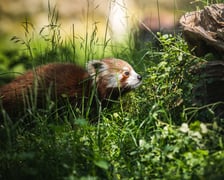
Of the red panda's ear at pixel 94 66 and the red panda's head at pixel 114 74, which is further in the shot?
the red panda's head at pixel 114 74

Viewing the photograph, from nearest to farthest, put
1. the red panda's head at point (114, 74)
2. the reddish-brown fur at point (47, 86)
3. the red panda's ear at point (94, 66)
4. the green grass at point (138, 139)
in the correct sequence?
the green grass at point (138, 139) → the reddish-brown fur at point (47, 86) → the red panda's ear at point (94, 66) → the red panda's head at point (114, 74)

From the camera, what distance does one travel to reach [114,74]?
621cm

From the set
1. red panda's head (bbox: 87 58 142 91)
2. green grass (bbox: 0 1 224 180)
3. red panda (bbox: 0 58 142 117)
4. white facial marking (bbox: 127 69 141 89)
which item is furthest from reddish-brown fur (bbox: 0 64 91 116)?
white facial marking (bbox: 127 69 141 89)

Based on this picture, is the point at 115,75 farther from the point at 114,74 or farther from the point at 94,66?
the point at 94,66

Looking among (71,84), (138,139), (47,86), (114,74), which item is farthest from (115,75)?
(138,139)

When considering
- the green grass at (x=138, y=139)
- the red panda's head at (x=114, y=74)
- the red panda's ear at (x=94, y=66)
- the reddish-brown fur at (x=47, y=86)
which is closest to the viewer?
the green grass at (x=138, y=139)

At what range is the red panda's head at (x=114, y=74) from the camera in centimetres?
609

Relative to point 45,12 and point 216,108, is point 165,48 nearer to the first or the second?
point 216,108

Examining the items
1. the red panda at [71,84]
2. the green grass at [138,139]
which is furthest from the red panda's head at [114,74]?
the green grass at [138,139]

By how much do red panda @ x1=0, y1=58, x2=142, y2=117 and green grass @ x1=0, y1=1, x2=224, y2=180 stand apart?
34 centimetres

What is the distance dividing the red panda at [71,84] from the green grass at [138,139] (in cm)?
34

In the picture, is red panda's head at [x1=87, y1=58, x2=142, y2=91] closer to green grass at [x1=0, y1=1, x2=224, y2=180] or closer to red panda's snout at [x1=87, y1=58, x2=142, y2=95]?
red panda's snout at [x1=87, y1=58, x2=142, y2=95]

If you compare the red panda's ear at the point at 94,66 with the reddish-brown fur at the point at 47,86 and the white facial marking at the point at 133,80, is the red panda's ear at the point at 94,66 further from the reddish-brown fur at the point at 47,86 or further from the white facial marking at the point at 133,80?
the white facial marking at the point at 133,80

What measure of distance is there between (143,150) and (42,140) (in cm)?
81
